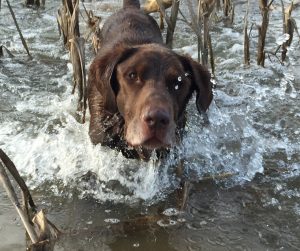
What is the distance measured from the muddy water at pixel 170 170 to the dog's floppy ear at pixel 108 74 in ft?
2.07

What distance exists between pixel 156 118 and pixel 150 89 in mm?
374

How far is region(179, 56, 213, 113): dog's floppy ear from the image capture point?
14.6 ft

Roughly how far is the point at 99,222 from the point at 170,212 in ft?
1.82

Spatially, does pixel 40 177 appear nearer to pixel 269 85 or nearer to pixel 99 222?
pixel 99 222

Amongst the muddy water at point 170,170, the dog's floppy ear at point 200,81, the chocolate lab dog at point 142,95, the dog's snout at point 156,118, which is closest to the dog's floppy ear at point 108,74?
the chocolate lab dog at point 142,95

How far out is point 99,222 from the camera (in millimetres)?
3895

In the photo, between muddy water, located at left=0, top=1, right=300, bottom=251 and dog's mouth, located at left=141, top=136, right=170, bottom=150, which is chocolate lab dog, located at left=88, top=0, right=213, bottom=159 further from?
muddy water, located at left=0, top=1, right=300, bottom=251

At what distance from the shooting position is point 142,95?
388cm

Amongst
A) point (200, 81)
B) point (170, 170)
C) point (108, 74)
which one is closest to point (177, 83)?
point (200, 81)

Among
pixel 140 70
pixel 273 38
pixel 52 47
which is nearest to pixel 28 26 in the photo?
pixel 52 47

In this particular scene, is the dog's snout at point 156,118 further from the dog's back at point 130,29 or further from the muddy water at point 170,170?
the dog's back at point 130,29

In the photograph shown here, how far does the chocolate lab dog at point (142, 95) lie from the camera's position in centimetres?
371

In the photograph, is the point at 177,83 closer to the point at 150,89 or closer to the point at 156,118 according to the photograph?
the point at 150,89

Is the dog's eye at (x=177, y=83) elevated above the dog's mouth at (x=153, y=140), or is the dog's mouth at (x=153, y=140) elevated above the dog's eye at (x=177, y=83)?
the dog's eye at (x=177, y=83)
